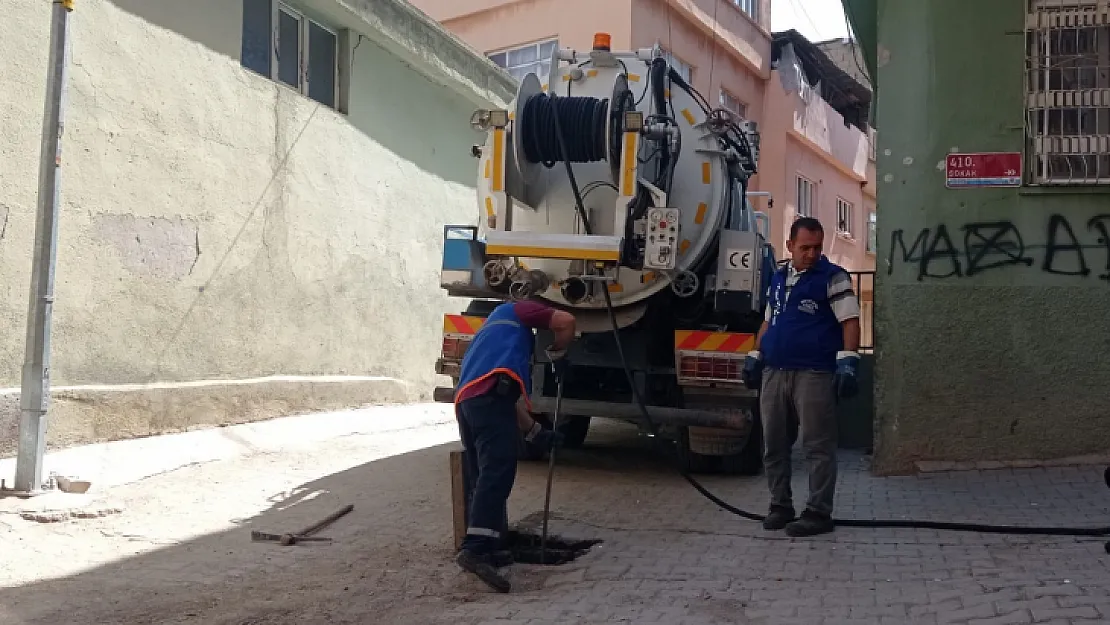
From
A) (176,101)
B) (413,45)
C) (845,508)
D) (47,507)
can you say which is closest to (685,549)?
(845,508)

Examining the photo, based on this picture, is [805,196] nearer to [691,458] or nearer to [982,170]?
[691,458]

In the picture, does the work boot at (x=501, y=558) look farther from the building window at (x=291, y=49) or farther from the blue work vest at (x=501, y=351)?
the building window at (x=291, y=49)

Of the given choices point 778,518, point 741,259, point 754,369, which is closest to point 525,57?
point 741,259

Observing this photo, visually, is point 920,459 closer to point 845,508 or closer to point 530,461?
point 845,508

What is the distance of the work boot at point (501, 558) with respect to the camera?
15.4 ft

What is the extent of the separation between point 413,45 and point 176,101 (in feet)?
12.9

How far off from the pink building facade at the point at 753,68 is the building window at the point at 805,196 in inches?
1.0

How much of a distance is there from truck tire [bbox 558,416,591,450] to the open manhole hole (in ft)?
10.8

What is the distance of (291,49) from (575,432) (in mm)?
4875

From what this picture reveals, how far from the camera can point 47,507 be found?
589 cm

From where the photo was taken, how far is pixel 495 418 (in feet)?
15.7

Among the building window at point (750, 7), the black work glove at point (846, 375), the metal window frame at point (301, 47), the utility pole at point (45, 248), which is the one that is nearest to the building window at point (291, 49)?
the metal window frame at point (301, 47)

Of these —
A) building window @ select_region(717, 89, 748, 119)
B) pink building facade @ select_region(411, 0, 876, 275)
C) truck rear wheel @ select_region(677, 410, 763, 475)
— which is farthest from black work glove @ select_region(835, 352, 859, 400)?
building window @ select_region(717, 89, 748, 119)

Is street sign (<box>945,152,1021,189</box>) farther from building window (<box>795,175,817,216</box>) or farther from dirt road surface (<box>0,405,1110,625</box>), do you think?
building window (<box>795,175,817,216</box>)
